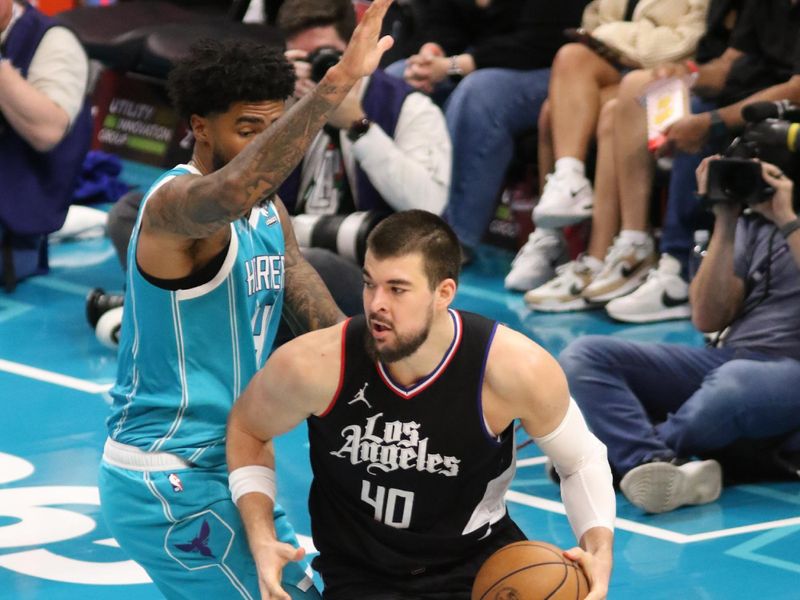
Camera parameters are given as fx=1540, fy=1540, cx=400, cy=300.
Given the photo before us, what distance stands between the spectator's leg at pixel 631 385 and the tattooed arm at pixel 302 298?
1.51m

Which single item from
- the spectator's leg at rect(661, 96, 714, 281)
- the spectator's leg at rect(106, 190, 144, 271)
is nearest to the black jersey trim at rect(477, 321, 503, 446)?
the spectator's leg at rect(661, 96, 714, 281)

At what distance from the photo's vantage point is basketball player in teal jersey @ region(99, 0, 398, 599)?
363 cm

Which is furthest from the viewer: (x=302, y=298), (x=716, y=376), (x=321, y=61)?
(x=321, y=61)

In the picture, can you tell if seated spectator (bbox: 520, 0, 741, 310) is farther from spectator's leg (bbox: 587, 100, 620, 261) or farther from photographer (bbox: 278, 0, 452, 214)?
photographer (bbox: 278, 0, 452, 214)

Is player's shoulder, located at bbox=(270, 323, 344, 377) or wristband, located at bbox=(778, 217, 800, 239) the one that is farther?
wristband, located at bbox=(778, 217, 800, 239)

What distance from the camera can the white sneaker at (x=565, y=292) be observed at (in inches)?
302

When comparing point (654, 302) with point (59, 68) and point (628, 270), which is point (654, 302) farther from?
point (59, 68)

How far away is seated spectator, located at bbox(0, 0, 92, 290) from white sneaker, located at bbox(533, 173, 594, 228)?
7.97ft

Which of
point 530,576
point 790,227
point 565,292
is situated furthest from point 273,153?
point 565,292

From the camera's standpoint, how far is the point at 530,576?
346 cm

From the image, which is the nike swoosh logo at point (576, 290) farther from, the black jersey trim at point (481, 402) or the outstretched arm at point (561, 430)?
the black jersey trim at point (481, 402)

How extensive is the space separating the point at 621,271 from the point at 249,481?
14.1ft

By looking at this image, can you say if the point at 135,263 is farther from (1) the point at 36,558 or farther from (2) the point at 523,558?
(1) the point at 36,558

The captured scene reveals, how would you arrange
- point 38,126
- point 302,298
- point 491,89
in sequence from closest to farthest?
1. point 302,298
2. point 38,126
3. point 491,89
